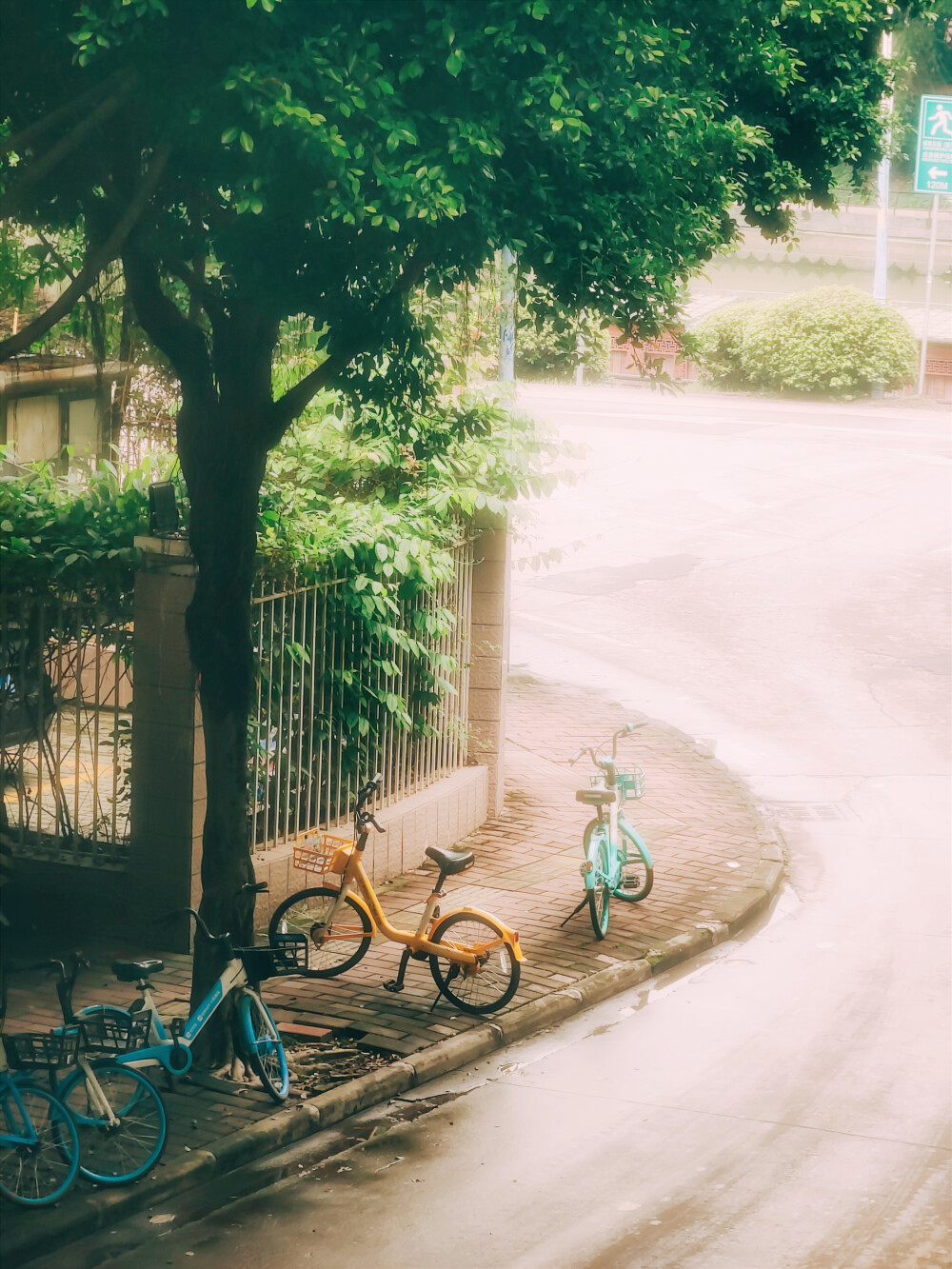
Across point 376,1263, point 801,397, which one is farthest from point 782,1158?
point 801,397

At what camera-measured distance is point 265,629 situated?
1011 centimetres

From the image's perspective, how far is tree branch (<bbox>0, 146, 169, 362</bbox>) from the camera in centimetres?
607

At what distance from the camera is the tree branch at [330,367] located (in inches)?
310

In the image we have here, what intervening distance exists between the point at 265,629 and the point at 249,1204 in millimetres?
4252

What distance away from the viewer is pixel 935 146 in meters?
29.3

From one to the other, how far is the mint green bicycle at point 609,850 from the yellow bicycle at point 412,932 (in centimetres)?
111

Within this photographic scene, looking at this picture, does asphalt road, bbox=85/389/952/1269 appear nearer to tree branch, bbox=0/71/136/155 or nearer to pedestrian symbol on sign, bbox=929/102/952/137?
tree branch, bbox=0/71/136/155

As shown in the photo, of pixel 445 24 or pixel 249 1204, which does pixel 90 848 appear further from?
pixel 445 24

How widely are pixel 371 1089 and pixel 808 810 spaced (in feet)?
24.2

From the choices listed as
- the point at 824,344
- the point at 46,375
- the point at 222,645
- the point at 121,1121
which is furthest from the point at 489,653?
the point at 824,344

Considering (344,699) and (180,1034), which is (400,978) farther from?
(344,699)

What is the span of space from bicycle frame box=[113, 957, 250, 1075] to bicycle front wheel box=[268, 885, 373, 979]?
1698mm

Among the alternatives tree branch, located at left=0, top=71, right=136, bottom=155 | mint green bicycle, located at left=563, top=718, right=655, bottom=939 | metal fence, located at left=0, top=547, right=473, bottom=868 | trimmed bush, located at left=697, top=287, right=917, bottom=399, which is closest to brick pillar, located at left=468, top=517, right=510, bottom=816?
metal fence, located at left=0, top=547, right=473, bottom=868

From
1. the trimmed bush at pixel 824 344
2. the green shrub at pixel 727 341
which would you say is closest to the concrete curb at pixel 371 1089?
the trimmed bush at pixel 824 344
